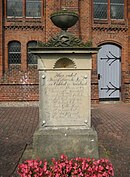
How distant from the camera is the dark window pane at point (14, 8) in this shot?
15.0 meters

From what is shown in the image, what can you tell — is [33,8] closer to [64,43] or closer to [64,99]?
[64,43]

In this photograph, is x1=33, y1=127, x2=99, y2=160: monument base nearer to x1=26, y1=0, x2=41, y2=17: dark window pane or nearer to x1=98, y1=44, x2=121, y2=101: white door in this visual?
x1=98, y1=44, x2=121, y2=101: white door

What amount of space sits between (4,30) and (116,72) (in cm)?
742

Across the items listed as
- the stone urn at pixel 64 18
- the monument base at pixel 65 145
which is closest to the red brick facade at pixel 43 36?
the stone urn at pixel 64 18

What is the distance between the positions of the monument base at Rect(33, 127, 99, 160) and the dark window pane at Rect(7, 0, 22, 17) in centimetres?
1176

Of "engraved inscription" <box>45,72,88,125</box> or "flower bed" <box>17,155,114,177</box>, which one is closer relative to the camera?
"flower bed" <box>17,155,114,177</box>

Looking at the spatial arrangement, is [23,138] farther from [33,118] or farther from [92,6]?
[92,6]

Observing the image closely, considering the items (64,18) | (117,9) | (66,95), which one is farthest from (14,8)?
(66,95)

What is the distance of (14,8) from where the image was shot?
594 inches

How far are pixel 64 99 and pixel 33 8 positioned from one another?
11598 millimetres

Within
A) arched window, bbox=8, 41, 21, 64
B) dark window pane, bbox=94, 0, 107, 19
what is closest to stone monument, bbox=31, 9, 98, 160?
arched window, bbox=8, 41, 21, 64

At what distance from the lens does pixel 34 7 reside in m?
15.2

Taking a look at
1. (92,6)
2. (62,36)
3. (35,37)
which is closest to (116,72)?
(92,6)

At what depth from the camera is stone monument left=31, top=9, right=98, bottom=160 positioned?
4883mm
